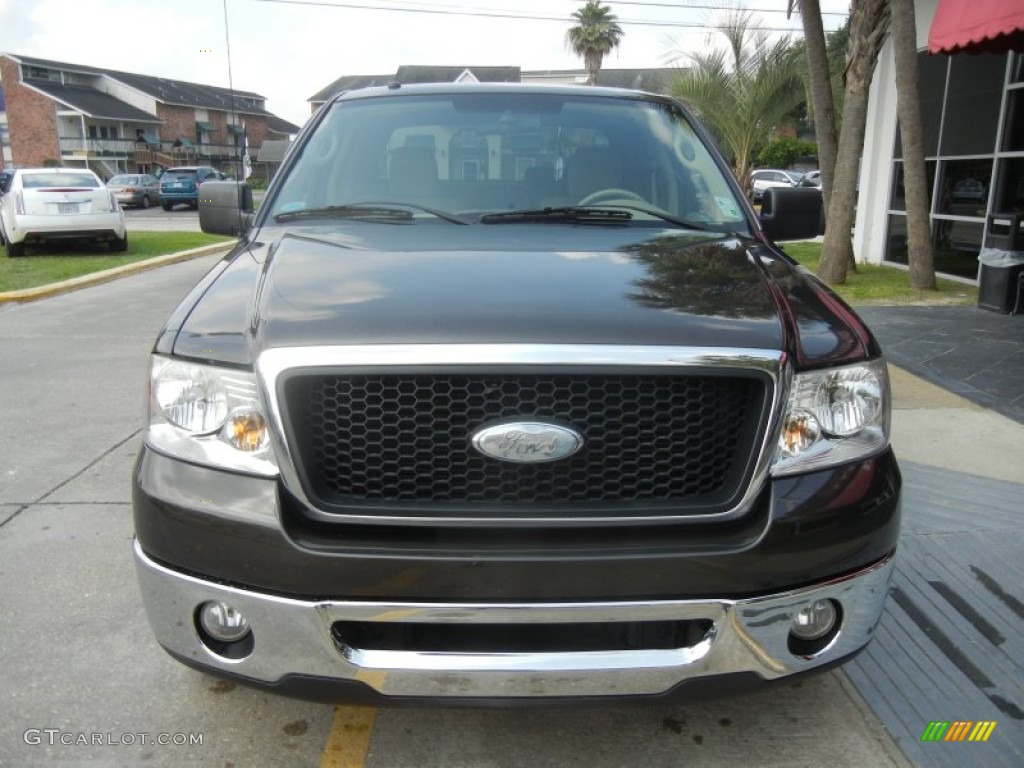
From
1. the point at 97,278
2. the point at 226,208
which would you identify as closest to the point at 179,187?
the point at 97,278

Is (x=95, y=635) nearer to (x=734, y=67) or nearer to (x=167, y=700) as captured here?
(x=167, y=700)

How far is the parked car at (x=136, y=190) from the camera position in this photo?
35.8m

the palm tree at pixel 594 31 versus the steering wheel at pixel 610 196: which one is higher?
the palm tree at pixel 594 31

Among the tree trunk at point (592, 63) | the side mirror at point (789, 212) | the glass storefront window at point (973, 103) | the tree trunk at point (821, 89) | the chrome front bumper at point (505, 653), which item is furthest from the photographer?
the tree trunk at point (592, 63)

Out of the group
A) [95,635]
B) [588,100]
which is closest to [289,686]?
[95,635]

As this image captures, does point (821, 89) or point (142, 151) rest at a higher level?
point (821, 89)

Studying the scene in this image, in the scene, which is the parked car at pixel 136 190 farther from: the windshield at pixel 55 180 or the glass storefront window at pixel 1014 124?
the glass storefront window at pixel 1014 124

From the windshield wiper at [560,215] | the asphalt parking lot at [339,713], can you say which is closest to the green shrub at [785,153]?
the asphalt parking lot at [339,713]

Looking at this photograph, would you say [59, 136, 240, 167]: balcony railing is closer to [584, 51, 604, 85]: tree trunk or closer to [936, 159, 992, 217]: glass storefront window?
[584, 51, 604, 85]: tree trunk

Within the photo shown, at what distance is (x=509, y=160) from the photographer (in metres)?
3.52

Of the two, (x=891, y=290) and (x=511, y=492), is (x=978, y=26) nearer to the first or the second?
(x=891, y=290)

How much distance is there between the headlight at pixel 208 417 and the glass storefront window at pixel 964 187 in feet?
36.3

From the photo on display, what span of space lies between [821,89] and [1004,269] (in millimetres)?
4075

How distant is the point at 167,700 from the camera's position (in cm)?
271
